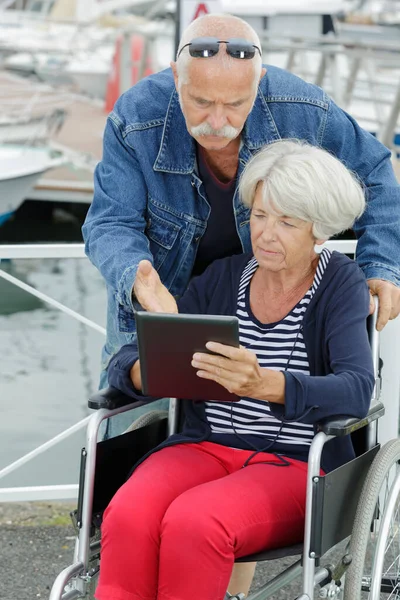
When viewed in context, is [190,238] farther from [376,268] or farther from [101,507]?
[101,507]

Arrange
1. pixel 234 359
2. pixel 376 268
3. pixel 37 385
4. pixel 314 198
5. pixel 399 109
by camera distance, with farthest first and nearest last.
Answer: pixel 399 109 < pixel 37 385 < pixel 376 268 < pixel 314 198 < pixel 234 359

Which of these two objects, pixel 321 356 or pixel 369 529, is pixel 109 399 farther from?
pixel 369 529

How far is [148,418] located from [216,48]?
1.00m

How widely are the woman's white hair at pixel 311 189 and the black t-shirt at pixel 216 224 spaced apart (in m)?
0.25

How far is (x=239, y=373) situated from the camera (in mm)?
2346

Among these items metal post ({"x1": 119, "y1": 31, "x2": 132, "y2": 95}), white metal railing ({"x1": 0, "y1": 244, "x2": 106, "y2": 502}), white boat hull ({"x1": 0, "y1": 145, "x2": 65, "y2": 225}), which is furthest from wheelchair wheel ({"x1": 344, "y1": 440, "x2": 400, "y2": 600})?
metal post ({"x1": 119, "y1": 31, "x2": 132, "y2": 95})

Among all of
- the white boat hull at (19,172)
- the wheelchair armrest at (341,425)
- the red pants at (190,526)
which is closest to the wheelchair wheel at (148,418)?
the red pants at (190,526)

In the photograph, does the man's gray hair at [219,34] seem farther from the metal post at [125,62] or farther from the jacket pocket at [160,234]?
the metal post at [125,62]

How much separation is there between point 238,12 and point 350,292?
1156cm

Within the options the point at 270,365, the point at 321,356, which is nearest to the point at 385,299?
the point at 321,356

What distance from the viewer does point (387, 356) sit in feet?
11.0

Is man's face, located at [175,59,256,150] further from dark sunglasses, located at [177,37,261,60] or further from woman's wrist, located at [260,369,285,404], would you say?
woman's wrist, located at [260,369,285,404]

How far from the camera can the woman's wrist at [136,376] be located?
2.59 meters

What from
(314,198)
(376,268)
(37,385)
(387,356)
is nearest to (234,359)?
(314,198)
